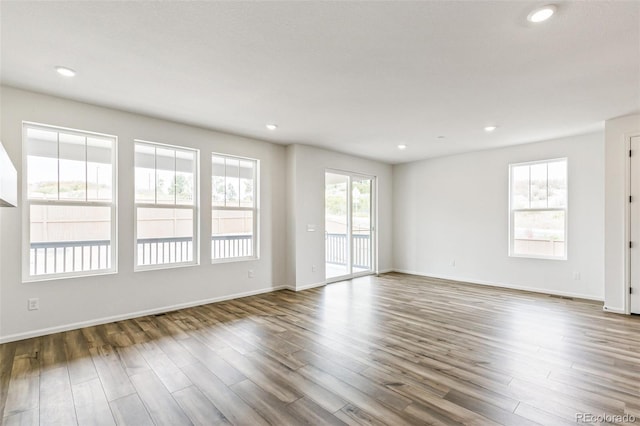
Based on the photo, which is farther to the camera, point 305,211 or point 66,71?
point 305,211

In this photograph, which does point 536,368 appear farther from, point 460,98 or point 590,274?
point 590,274

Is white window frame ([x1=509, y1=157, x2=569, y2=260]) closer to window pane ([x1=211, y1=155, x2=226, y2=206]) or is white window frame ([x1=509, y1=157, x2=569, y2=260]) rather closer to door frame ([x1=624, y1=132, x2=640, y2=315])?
door frame ([x1=624, y1=132, x2=640, y2=315])

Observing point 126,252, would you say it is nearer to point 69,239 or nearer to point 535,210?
point 69,239

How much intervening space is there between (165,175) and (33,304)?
2078 mm

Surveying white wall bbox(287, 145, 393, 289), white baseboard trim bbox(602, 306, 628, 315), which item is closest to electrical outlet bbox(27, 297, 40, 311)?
white wall bbox(287, 145, 393, 289)

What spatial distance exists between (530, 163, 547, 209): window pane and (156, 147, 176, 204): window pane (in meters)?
6.06

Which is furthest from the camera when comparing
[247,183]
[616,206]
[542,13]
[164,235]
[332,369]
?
[247,183]

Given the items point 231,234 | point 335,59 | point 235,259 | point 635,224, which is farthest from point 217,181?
point 635,224

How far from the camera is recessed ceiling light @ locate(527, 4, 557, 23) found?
195cm

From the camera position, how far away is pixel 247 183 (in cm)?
539

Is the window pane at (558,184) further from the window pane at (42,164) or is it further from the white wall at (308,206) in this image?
the window pane at (42,164)

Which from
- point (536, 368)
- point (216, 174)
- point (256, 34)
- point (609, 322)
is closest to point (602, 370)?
point (536, 368)

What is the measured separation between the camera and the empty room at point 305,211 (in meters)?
2.11

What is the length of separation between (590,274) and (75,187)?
7470 mm
